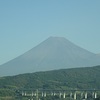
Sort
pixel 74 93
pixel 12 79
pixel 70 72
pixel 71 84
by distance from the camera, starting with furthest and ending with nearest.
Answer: pixel 70 72 < pixel 12 79 < pixel 71 84 < pixel 74 93

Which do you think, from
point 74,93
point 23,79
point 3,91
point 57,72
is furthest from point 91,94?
point 57,72

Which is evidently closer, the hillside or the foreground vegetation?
the foreground vegetation

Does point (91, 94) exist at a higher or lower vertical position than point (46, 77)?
lower

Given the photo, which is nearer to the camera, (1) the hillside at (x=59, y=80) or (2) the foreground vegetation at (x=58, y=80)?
(2) the foreground vegetation at (x=58, y=80)

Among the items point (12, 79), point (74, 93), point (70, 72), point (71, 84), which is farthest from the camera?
point (70, 72)

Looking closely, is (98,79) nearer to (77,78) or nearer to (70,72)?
(77,78)

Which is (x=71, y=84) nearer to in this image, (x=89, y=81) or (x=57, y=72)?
(x=89, y=81)

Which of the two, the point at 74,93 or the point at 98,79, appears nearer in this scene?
the point at 74,93

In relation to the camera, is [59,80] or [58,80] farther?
[58,80]
